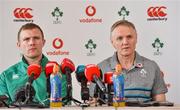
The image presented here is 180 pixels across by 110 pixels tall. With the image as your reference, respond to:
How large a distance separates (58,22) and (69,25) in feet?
0.41

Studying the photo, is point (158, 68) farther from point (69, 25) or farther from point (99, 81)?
point (99, 81)

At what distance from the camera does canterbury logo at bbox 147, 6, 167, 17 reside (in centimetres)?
397

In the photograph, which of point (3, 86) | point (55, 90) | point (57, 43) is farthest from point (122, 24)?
point (55, 90)

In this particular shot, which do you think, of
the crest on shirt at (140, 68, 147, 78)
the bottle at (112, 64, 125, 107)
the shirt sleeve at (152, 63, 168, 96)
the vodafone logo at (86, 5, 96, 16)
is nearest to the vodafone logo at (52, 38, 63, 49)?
the vodafone logo at (86, 5, 96, 16)

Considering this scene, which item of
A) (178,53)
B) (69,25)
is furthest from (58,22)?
(178,53)

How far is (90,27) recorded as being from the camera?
400 centimetres

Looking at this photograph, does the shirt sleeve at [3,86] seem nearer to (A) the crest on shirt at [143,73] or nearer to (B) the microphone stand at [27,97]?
(B) the microphone stand at [27,97]

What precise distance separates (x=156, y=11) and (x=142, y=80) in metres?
0.94

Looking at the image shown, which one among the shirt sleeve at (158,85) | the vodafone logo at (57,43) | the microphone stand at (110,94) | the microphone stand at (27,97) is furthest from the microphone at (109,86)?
the vodafone logo at (57,43)

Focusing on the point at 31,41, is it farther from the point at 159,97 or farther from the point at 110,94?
the point at 110,94

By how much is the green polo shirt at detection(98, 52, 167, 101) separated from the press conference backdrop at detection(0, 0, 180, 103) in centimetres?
29

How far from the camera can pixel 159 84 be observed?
340 cm

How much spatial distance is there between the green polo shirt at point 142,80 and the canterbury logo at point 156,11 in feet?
1.79

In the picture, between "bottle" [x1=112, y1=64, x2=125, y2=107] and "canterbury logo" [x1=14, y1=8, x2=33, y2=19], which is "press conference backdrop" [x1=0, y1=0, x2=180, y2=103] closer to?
"canterbury logo" [x1=14, y1=8, x2=33, y2=19]
